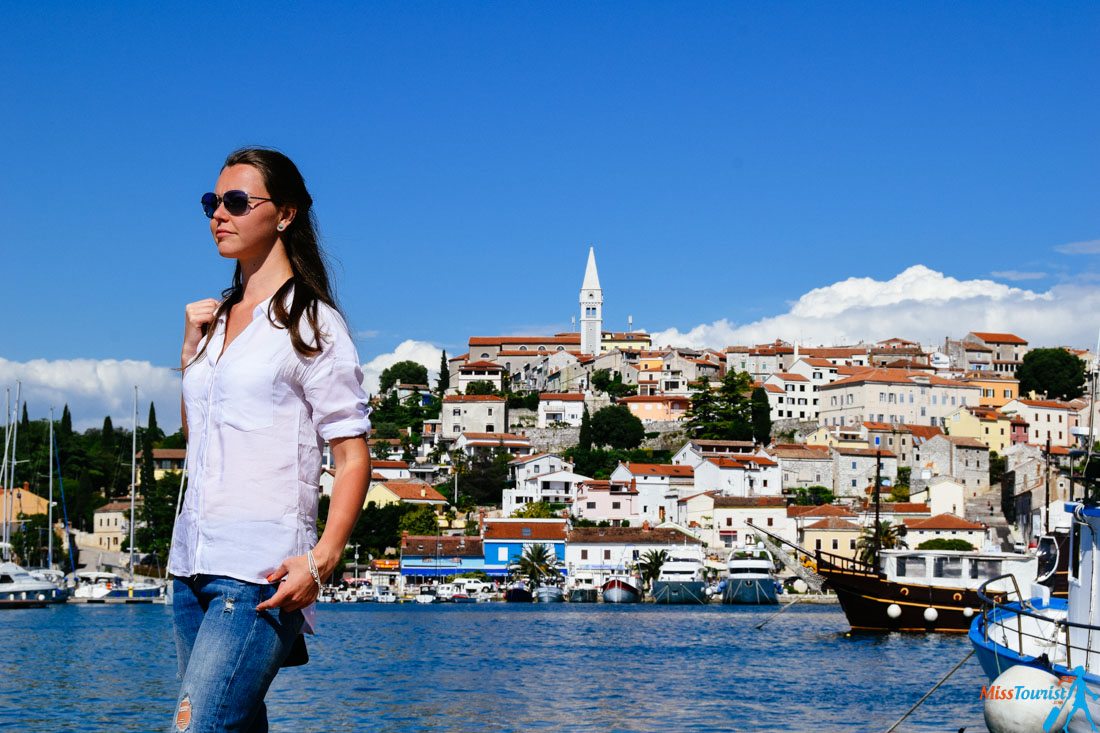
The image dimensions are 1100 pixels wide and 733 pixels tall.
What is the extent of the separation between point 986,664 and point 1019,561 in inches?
1017

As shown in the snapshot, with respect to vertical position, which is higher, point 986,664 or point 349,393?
point 349,393

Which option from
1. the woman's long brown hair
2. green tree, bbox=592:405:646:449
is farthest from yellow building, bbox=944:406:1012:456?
the woman's long brown hair

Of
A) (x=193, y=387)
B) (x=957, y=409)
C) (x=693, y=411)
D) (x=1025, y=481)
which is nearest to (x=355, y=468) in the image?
(x=193, y=387)

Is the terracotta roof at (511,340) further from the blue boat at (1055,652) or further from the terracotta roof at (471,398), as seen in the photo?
the blue boat at (1055,652)

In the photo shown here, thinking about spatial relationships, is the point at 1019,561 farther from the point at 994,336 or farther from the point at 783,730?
the point at 994,336

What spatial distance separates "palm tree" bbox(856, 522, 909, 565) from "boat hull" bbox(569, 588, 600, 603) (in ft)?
40.6

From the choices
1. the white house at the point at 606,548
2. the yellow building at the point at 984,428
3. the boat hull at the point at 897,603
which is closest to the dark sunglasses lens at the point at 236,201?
the boat hull at the point at 897,603

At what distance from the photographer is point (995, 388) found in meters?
108

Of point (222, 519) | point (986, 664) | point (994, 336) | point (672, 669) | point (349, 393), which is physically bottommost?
point (672, 669)

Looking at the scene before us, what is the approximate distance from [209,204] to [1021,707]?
10.7 m

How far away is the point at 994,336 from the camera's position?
11925 centimetres

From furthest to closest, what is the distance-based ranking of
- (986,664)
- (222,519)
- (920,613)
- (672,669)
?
1. (920,613)
2. (672,669)
3. (986,664)
4. (222,519)

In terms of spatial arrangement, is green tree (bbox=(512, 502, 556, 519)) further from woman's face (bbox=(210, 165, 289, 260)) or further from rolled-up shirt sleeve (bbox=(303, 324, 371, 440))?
rolled-up shirt sleeve (bbox=(303, 324, 371, 440))

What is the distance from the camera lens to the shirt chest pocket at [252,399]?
124 inches
